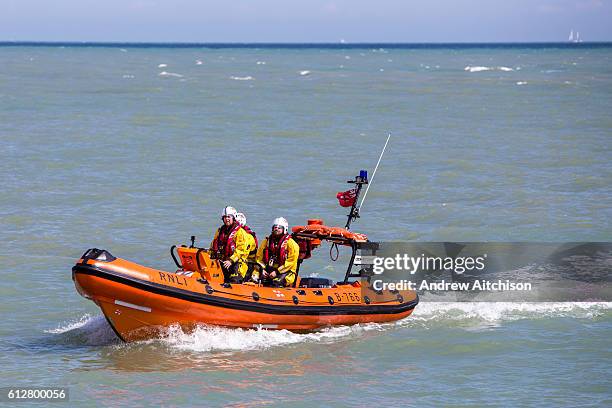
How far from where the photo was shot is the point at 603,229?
23.8 m

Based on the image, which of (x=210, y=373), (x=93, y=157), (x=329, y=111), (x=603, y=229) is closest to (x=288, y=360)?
(x=210, y=373)

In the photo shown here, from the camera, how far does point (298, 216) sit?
2472cm

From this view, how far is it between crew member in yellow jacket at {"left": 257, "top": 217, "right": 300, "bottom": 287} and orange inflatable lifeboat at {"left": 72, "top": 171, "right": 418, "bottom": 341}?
0.30 m

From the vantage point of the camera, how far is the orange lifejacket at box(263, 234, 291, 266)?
52.0 ft

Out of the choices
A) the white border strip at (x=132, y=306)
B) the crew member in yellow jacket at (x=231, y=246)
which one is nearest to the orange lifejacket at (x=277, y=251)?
the crew member in yellow jacket at (x=231, y=246)

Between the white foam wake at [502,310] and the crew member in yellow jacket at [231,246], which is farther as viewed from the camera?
the white foam wake at [502,310]

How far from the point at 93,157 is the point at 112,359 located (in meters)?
A: 20.0

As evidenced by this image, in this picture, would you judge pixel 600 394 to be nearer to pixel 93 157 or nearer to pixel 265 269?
pixel 265 269

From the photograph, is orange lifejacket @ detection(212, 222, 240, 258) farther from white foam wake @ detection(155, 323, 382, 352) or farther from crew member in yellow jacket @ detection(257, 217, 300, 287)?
white foam wake @ detection(155, 323, 382, 352)

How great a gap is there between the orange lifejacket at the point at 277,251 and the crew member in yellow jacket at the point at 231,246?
34 cm

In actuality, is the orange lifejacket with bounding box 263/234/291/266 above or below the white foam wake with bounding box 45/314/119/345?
above

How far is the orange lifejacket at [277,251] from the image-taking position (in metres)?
15.9

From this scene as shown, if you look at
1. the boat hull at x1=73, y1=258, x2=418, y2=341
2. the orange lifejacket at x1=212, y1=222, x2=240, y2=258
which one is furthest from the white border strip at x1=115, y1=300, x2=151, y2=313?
the orange lifejacket at x1=212, y1=222, x2=240, y2=258
